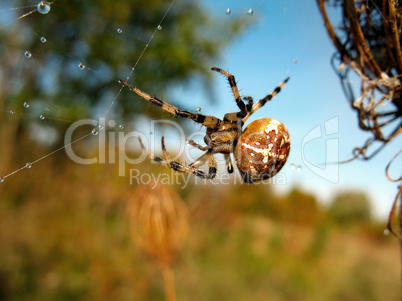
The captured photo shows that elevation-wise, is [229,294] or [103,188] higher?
[103,188]

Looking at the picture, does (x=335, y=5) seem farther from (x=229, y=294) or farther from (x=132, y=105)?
(x=229, y=294)

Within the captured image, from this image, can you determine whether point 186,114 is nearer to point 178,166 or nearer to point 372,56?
point 178,166

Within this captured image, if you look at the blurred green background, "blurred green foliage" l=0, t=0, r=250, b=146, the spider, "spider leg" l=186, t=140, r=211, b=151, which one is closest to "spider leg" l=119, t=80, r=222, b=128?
the spider

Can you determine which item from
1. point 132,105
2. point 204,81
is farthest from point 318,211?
point 132,105

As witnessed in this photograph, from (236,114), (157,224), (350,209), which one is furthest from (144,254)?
(350,209)

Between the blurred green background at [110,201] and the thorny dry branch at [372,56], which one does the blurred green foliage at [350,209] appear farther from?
the thorny dry branch at [372,56]
